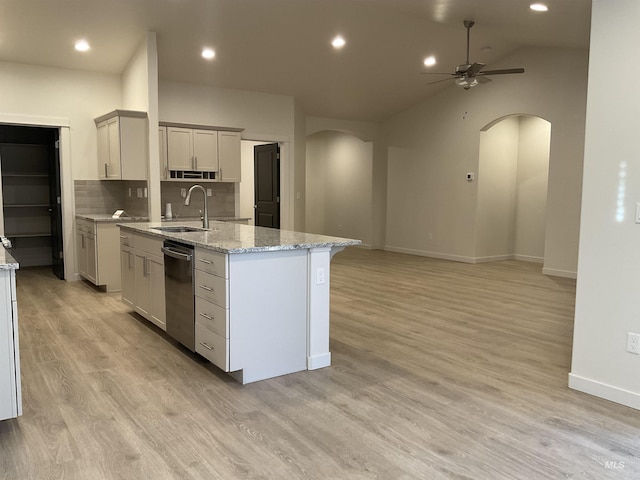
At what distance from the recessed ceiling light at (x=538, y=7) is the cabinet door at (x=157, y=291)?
4.62 meters

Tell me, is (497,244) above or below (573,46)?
below

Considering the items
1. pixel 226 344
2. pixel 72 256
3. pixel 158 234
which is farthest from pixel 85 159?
pixel 226 344

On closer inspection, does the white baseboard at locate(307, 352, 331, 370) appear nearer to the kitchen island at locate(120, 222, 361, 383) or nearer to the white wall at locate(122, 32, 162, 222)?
the kitchen island at locate(120, 222, 361, 383)

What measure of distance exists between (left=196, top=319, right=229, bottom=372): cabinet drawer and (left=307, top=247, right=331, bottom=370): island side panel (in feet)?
1.99

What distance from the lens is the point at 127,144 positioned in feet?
20.2

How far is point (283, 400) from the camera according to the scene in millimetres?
2982

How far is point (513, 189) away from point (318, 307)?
6.93 metres

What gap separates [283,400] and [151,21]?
4674 millimetres

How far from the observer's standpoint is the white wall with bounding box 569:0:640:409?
284cm

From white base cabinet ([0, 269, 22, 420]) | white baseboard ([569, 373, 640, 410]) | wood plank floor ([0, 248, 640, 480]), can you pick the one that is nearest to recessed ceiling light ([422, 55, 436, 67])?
wood plank floor ([0, 248, 640, 480])

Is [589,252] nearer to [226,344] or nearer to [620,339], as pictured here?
[620,339]

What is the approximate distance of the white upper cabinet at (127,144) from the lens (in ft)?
20.1

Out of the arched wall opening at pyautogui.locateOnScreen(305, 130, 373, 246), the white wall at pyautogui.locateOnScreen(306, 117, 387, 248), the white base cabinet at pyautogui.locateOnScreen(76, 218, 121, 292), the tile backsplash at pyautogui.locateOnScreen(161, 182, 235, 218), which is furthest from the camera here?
the arched wall opening at pyautogui.locateOnScreen(305, 130, 373, 246)

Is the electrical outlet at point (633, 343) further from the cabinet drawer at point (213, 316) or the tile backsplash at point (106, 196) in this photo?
the tile backsplash at point (106, 196)
